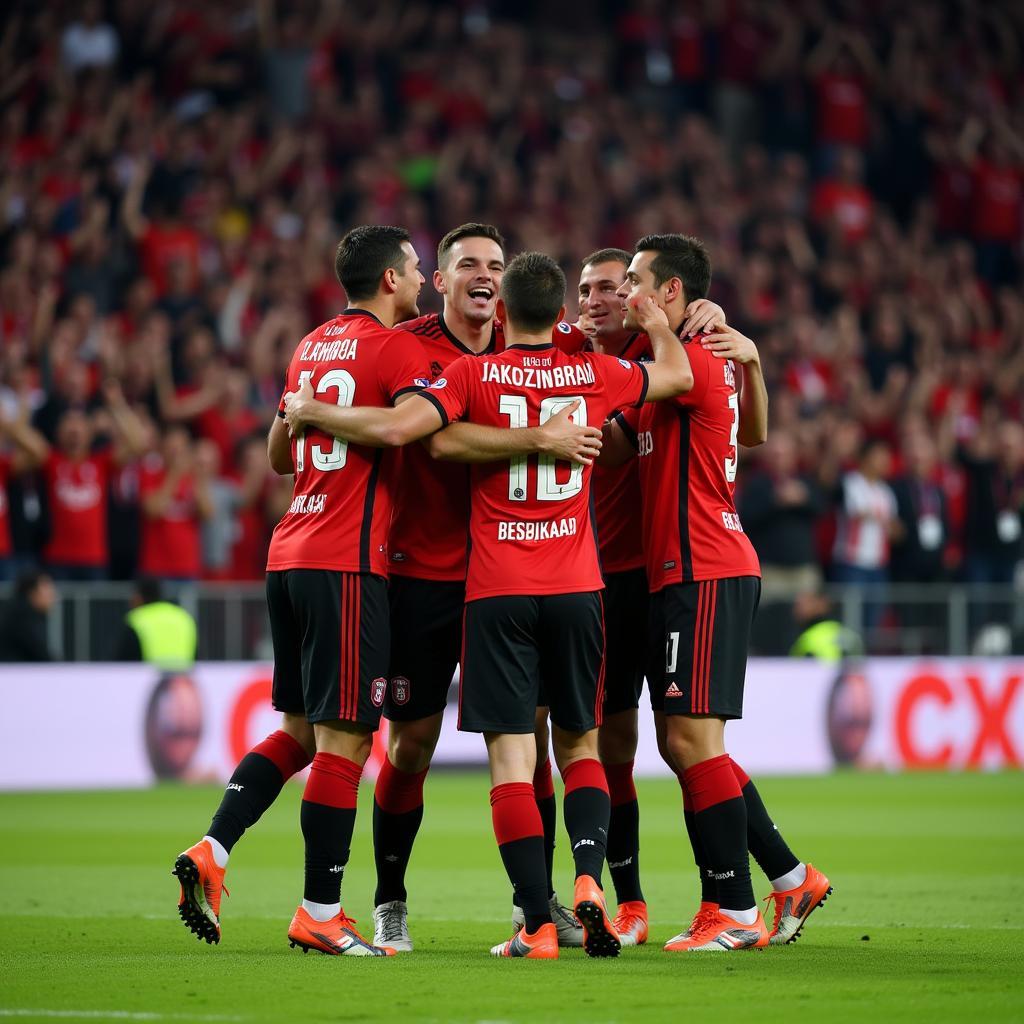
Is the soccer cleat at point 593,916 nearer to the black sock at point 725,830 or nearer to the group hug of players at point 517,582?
the group hug of players at point 517,582

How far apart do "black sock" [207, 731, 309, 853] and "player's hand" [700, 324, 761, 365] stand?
85.7 inches

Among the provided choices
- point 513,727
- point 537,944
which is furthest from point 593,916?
point 513,727

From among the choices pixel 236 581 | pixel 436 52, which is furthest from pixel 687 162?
pixel 236 581

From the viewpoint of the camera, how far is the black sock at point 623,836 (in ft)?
24.4

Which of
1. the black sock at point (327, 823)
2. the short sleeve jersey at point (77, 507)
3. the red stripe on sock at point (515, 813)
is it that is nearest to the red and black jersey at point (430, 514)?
the black sock at point (327, 823)

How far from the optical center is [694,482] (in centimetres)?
714

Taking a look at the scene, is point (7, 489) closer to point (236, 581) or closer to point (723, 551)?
point (236, 581)

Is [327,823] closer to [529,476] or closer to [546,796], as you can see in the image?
[546,796]

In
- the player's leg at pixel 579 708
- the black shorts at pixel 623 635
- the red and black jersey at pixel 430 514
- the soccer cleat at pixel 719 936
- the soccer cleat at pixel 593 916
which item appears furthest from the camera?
the black shorts at pixel 623 635

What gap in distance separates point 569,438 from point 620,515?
89 cm

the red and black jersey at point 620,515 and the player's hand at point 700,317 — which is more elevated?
the player's hand at point 700,317

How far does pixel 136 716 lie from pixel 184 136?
6572 mm

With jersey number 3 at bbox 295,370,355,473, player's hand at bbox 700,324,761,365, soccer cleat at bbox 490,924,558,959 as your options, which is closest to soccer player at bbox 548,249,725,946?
player's hand at bbox 700,324,761,365

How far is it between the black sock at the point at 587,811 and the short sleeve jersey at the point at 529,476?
0.65 m
